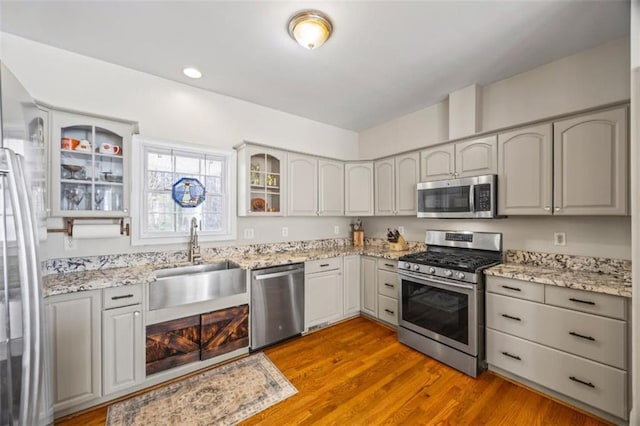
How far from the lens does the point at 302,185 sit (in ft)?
10.9

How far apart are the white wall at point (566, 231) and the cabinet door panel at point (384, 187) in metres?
0.70

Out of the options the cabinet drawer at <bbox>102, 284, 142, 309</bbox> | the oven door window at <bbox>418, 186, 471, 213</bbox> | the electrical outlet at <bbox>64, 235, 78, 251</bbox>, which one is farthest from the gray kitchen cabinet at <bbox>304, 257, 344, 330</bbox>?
the electrical outlet at <bbox>64, 235, 78, 251</bbox>

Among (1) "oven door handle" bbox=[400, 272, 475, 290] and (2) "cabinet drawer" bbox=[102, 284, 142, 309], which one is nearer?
(2) "cabinet drawer" bbox=[102, 284, 142, 309]

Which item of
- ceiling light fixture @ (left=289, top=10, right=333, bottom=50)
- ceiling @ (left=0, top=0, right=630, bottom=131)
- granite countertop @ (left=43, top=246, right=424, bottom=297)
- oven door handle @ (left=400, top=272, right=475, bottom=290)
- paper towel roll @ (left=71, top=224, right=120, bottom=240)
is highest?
ceiling @ (left=0, top=0, right=630, bottom=131)

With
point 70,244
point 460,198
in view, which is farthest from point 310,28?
point 70,244

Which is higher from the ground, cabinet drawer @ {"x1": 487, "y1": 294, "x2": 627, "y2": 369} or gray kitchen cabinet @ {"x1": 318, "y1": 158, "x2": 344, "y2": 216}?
gray kitchen cabinet @ {"x1": 318, "y1": 158, "x2": 344, "y2": 216}

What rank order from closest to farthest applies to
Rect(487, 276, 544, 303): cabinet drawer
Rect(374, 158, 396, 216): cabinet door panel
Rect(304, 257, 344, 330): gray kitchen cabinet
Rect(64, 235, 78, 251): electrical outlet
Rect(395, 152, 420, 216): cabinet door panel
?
Rect(487, 276, 544, 303): cabinet drawer → Rect(64, 235, 78, 251): electrical outlet → Rect(304, 257, 344, 330): gray kitchen cabinet → Rect(395, 152, 420, 216): cabinet door panel → Rect(374, 158, 396, 216): cabinet door panel

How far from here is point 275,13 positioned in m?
1.73

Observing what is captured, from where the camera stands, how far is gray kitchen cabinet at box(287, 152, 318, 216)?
3.22 metres

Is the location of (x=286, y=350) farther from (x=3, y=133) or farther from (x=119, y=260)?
(x=3, y=133)

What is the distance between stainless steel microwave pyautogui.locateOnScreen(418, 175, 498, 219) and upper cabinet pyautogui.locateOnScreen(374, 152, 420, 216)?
21 cm

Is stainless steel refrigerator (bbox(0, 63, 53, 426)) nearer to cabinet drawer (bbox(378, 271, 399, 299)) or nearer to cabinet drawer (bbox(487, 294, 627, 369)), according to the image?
cabinet drawer (bbox(378, 271, 399, 299))

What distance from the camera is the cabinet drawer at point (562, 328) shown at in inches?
67.1

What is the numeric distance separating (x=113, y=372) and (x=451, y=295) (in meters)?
2.83
